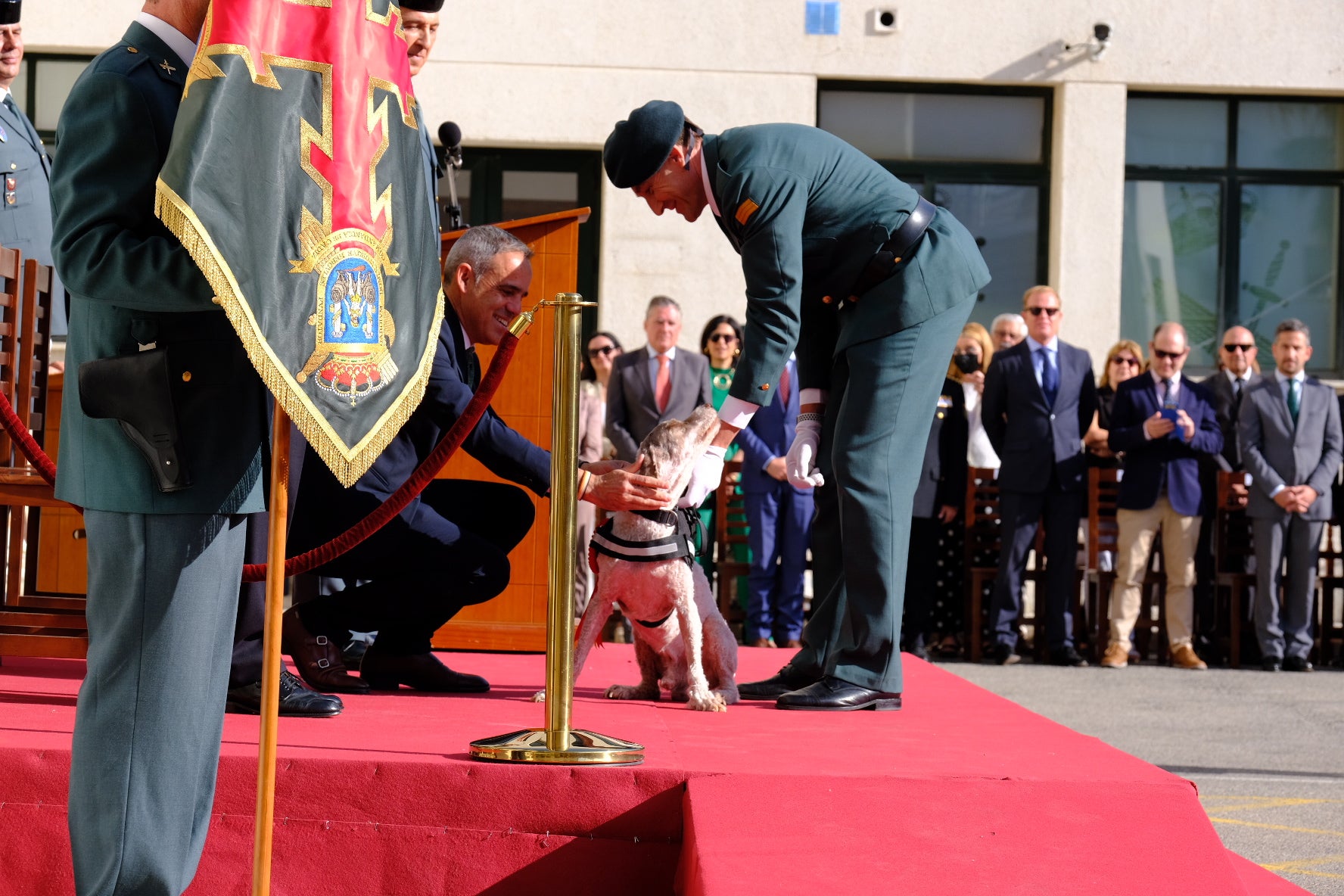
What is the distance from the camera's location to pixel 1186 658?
9.98 meters

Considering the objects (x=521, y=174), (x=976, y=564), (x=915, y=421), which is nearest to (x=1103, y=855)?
(x=915, y=421)

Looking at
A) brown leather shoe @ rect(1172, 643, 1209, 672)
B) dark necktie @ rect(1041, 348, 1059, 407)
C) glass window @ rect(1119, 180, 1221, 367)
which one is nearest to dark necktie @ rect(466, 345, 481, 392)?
dark necktie @ rect(1041, 348, 1059, 407)

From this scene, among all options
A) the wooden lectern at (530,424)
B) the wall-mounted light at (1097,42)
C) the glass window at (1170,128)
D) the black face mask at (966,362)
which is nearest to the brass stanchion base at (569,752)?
the wooden lectern at (530,424)

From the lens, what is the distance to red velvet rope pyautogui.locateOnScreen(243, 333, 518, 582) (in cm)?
346

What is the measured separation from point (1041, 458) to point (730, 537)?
2131 millimetres

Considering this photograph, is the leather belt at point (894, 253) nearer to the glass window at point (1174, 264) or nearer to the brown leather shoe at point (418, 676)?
the brown leather shoe at point (418, 676)

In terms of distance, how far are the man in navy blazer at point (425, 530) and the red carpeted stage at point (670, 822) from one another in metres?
0.99

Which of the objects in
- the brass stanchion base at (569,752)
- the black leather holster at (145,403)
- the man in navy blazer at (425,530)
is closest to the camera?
the black leather holster at (145,403)

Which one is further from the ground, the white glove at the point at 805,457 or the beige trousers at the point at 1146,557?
the white glove at the point at 805,457

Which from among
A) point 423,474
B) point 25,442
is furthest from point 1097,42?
point 25,442

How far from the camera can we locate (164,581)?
269cm

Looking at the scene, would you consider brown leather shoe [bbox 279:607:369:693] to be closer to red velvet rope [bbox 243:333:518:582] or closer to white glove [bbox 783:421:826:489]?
red velvet rope [bbox 243:333:518:582]

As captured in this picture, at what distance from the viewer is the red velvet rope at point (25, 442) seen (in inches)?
137

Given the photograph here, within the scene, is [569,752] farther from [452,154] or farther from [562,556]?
[452,154]
